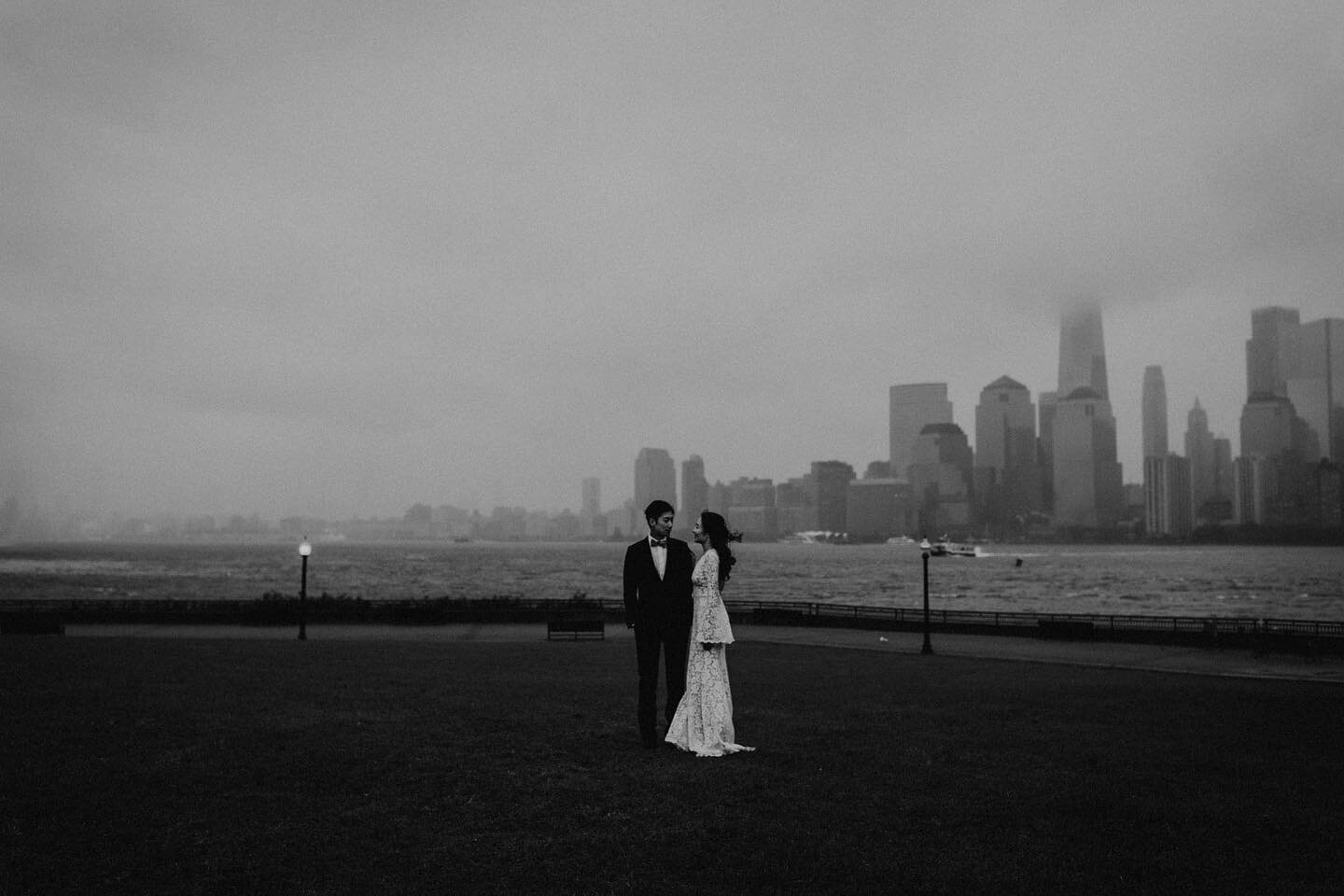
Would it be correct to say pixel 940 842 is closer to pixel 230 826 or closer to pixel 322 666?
pixel 230 826

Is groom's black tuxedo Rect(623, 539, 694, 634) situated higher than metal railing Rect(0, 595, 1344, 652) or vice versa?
groom's black tuxedo Rect(623, 539, 694, 634)

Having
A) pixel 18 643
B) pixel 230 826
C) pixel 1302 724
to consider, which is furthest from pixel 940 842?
pixel 18 643

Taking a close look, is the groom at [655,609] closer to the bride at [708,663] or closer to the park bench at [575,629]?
the bride at [708,663]

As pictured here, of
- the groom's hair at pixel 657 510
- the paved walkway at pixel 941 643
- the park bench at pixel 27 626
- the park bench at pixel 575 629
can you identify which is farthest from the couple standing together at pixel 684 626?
the park bench at pixel 27 626

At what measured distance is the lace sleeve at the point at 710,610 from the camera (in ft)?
32.4

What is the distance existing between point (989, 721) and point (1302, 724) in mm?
3847

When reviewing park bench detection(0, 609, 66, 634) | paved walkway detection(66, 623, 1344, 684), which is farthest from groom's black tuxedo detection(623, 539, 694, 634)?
park bench detection(0, 609, 66, 634)

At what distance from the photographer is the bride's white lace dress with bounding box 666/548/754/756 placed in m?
9.74

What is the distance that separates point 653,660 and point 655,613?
49 cm

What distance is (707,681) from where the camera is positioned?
985cm

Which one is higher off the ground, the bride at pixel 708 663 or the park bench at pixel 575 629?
the bride at pixel 708 663

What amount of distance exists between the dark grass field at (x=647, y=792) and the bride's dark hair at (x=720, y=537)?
1.88 m

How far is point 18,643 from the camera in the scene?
22891 mm

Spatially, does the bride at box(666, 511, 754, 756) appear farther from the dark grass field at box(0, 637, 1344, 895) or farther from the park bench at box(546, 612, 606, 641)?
the park bench at box(546, 612, 606, 641)
